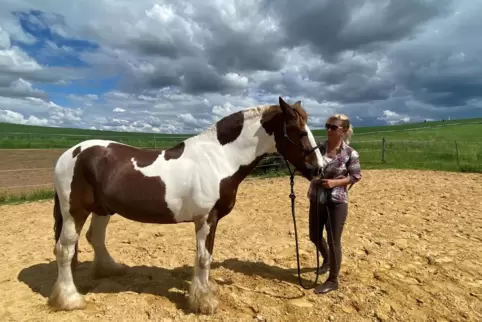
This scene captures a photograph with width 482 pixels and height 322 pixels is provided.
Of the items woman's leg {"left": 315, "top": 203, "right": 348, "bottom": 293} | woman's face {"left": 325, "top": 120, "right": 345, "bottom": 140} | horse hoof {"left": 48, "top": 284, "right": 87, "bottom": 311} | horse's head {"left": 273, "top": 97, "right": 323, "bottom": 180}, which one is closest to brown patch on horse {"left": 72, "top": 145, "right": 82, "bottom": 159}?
horse hoof {"left": 48, "top": 284, "right": 87, "bottom": 311}

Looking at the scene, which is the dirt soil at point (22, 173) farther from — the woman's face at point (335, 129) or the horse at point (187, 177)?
the woman's face at point (335, 129)

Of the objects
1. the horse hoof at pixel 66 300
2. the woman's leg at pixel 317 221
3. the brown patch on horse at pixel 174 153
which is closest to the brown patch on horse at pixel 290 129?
the woman's leg at pixel 317 221

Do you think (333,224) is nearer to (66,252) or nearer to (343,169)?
(343,169)

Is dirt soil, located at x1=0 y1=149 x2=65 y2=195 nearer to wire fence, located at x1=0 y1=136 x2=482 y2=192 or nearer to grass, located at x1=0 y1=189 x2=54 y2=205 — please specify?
wire fence, located at x1=0 y1=136 x2=482 y2=192

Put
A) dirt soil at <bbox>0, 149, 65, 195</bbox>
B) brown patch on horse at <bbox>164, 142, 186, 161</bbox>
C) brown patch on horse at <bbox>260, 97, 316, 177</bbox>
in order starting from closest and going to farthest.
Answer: brown patch on horse at <bbox>260, 97, 316, 177</bbox>, brown patch on horse at <bbox>164, 142, 186, 161</bbox>, dirt soil at <bbox>0, 149, 65, 195</bbox>

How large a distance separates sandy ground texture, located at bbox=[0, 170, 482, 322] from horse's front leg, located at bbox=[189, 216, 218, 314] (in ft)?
0.38

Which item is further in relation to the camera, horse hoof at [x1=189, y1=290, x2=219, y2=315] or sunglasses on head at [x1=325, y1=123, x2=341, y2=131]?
sunglasses on head at [x1=325, y1=123, x2=341, y2=131]

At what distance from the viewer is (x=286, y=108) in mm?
3303

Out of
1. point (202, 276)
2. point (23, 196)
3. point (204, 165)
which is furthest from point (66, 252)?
point (23, 196)

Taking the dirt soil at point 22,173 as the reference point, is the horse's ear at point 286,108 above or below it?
above

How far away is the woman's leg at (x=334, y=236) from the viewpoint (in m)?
3.76

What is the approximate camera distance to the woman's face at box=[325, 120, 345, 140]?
3.56 meters

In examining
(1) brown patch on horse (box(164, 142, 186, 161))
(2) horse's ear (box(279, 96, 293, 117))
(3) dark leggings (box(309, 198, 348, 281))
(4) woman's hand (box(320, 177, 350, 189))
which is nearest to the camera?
(2) horse's ear (box(279, 96, 293, 117))

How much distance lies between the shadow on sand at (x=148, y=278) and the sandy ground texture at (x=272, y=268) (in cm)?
1
